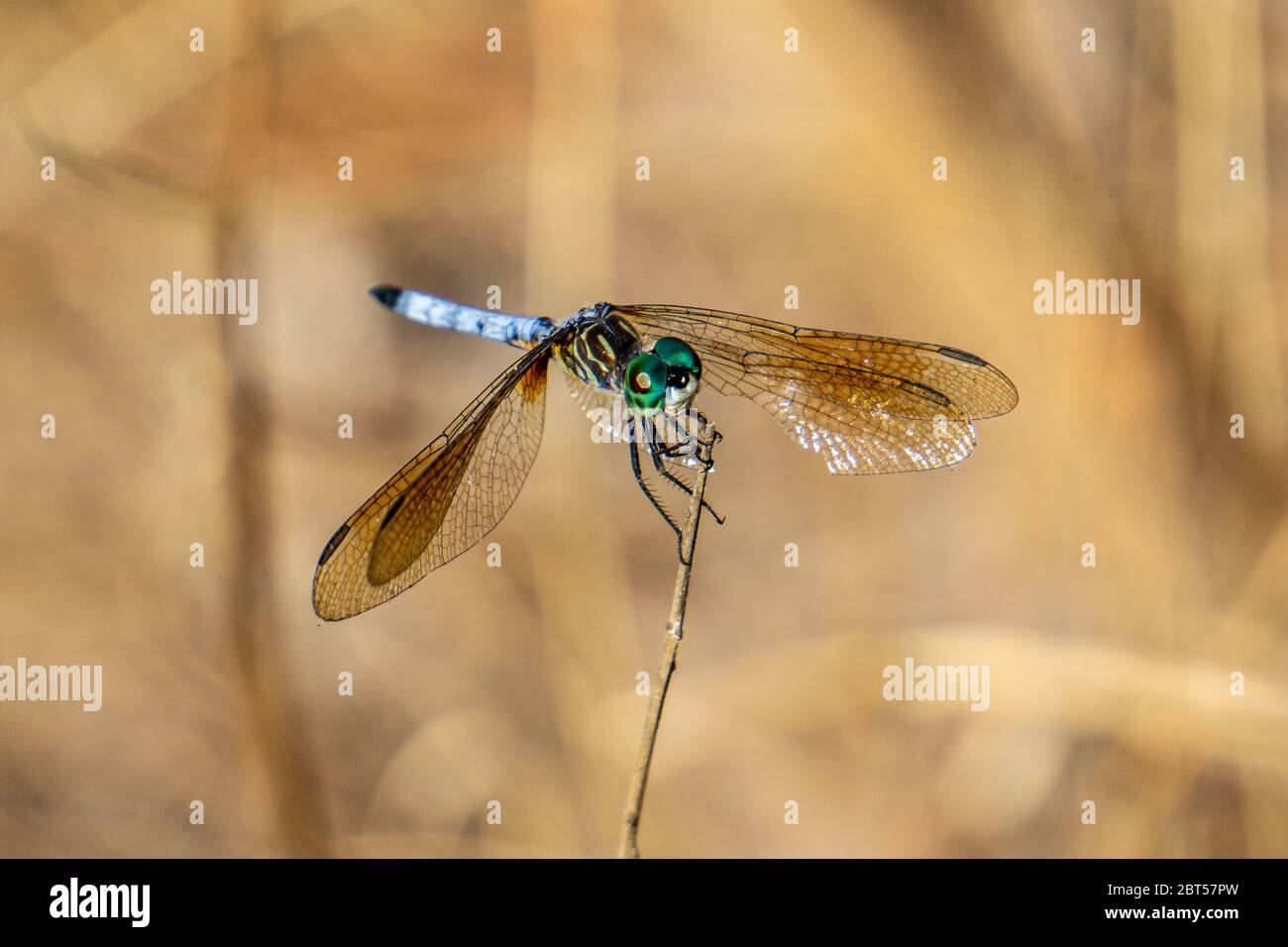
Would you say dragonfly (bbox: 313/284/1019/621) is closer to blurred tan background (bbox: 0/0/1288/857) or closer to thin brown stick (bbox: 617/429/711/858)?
thin brown stick (bbox: 617/429/711/858)

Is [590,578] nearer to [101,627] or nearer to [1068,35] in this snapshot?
[101,627]

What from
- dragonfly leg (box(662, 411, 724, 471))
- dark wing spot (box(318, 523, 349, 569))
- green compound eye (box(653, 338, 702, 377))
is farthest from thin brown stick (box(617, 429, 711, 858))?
dark wing spot (box(318, 523, 349, 569))

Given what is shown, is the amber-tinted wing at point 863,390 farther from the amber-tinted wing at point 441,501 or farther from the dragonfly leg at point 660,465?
the amber-tinted wing at point 441,501

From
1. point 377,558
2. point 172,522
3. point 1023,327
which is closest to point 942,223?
point 1023,327

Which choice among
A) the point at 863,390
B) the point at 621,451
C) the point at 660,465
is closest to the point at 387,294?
the point at 621,451

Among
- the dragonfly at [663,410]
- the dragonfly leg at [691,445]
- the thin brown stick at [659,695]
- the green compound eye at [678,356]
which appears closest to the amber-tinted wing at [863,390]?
the dragonfly at [663,410]

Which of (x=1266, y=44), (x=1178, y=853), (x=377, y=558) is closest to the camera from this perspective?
(x=377, y=558)
